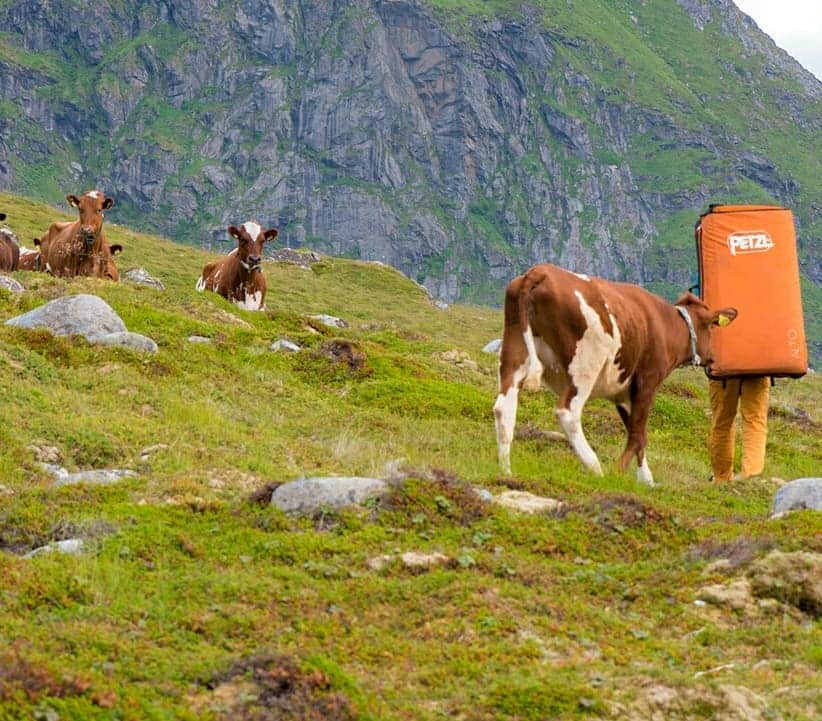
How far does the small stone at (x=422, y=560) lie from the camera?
9281 mm

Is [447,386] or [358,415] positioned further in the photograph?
[447,386]

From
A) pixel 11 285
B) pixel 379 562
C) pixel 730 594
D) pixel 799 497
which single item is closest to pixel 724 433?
pixel 799 497

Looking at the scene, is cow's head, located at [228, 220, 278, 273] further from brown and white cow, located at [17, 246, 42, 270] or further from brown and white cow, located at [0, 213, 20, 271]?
brown and white cow, located at [0, 213, 20, 271]

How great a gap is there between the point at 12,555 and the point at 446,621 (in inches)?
142

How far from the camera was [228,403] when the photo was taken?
17406 millimetres

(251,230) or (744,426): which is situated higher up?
(251,230)

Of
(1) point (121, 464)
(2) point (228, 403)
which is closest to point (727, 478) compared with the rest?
(2) point (228, 403)

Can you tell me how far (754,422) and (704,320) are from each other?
177 centimetres

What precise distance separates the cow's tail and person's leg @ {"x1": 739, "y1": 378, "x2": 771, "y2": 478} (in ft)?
14.4

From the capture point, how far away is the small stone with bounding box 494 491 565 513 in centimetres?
1122

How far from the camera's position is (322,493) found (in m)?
10.6

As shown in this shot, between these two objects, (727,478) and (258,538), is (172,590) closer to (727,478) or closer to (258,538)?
(258,538)

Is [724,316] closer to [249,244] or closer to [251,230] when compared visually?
[249,244]

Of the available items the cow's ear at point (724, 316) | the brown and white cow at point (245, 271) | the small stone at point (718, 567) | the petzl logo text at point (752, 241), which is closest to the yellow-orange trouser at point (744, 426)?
the cow's ear at point (724, 316)
